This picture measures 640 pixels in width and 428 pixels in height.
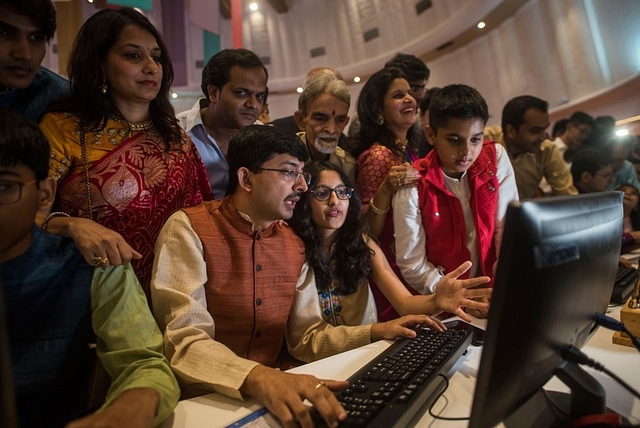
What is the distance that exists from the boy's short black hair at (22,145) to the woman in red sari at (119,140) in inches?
14.2

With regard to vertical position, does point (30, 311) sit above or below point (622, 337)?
above

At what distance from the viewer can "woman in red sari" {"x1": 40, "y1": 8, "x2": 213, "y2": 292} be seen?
129 centimetres

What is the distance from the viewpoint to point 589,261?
68 centimetres

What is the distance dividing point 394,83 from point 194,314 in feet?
5.25

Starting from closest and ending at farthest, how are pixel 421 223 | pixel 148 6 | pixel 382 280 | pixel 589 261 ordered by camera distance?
pixel 589 261 < pixel 382 280 < pixel 421 223 < pixel 148 6

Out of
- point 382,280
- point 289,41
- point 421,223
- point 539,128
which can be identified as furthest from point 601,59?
point 382,280

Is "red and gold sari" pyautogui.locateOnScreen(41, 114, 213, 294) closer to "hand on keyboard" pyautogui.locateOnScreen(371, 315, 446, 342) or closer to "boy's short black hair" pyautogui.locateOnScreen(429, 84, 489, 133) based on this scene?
"hand on keyboard" pyautogui.locateOnScreen(371, 315, 446, 342)

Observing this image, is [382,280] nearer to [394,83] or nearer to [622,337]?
[622,337]

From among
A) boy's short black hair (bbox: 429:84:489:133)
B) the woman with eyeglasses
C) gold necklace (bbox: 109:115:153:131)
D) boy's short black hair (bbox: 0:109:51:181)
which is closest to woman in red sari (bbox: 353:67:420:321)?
the woman with eyeglasses

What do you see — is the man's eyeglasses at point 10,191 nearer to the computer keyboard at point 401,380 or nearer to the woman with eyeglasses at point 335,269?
the computer keyboard at point 401,380

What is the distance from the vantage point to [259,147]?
1364mm

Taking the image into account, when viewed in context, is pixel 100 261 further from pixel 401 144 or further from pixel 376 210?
pixel 401 144

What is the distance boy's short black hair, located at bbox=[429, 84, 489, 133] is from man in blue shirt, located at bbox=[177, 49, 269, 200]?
804 mm

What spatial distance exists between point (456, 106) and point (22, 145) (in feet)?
4.66
